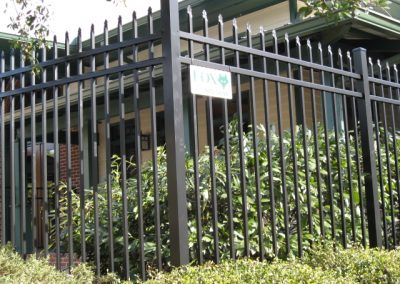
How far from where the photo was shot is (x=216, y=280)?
3010 millimetres

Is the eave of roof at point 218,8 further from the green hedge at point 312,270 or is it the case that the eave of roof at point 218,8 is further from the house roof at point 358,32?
the green hedge at point 312,270

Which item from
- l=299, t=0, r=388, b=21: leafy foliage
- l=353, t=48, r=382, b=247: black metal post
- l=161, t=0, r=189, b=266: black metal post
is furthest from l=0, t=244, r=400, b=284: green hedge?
l=299, t=0, r=388, b=21: leafy foliage

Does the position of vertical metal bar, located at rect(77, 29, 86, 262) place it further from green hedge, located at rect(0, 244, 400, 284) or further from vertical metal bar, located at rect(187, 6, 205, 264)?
vertical metal bar, located at rect(187, 6, 205, 264)

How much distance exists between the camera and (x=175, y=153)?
348cm

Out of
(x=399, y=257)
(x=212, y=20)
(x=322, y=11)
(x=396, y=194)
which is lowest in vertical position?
(x=399, y=257)

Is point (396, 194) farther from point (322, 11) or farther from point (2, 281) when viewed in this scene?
point (2, 281)

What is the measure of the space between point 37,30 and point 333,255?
3652 millimetres

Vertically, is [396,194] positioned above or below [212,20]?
below

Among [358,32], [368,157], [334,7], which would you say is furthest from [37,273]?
[358,32]

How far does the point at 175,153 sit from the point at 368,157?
2214mm

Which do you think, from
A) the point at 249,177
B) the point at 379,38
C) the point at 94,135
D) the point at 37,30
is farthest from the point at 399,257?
the point at 379,38

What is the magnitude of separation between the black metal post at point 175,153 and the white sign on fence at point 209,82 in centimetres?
11

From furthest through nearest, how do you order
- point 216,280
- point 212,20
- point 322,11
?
1. point 212,20
2. point 322,11
3. point 216,280

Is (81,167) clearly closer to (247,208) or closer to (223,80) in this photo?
(223,80)
